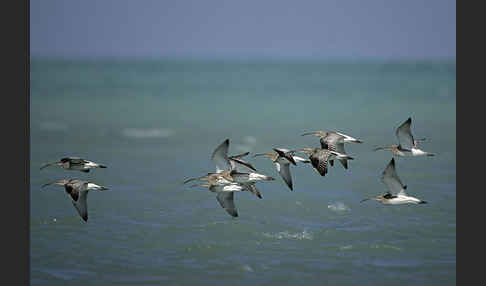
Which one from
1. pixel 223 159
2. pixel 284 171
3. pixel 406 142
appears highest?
pixel 406 142

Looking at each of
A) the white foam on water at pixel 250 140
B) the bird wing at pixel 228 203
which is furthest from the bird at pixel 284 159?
the white foam on water at pixel 250 140

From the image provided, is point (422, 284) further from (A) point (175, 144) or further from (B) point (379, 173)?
(A) point (175, 144)

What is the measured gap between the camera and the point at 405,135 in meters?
19.8

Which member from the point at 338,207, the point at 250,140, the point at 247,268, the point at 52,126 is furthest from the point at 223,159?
the point at 52,126

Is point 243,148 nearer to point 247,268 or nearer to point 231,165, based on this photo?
point 231,165

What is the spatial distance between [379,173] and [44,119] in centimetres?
2708

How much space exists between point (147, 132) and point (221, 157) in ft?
80.4

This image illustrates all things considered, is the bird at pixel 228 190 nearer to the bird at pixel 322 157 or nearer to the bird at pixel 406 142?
the bird at pixel 322 157

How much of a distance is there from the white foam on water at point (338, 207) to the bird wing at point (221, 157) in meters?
4.72

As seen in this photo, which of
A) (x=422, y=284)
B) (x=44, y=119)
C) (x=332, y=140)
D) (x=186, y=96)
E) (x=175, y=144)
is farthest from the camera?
(x=186, y=96)

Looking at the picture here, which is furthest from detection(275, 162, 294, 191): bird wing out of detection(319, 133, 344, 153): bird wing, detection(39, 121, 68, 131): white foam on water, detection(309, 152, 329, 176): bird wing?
detection(39, 121, 68, 131): white foam on water

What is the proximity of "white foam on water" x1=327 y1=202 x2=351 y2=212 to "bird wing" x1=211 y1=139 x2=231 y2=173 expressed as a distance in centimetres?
472

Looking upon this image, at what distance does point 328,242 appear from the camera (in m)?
19.5

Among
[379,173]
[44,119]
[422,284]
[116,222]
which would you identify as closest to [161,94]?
[44,119]
